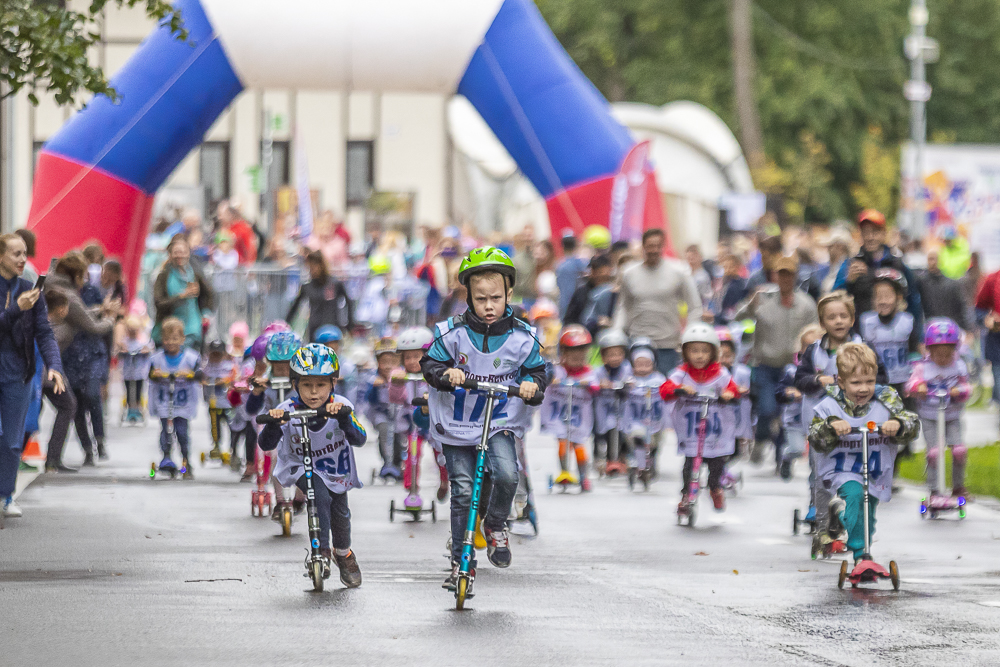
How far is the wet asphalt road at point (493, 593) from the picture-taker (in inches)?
300

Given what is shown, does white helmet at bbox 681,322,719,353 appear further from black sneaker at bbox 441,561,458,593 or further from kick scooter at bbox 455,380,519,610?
black sneaker at bbox 441,561,458,593

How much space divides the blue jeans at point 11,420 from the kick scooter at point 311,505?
3.09 metres

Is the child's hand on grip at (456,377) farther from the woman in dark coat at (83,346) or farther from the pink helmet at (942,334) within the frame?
the woman in dark coat at (83,346)

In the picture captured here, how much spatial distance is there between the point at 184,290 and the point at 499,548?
887 cm

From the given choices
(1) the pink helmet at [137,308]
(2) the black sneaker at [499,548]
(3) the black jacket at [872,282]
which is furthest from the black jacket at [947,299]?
(2) the black sneaker at [499,548]

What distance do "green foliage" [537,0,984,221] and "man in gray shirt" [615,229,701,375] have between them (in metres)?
30.7

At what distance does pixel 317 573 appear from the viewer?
9.12m

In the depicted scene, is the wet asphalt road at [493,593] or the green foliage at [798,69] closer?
the wet asphalt road at [493,593]

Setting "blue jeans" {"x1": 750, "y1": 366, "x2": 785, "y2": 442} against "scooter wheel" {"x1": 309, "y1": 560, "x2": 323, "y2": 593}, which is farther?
"blue jeans" {"x1": 750, "y1": 366, "x2": 785, "y2": 442}

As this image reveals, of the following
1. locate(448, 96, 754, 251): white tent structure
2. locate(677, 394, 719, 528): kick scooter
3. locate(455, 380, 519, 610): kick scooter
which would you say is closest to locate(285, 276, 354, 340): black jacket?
locate(677, 394, 719, 528): kick scooter

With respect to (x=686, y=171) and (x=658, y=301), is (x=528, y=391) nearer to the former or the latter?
(x=658, y=301)

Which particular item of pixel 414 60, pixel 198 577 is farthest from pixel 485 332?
pixel 414 60

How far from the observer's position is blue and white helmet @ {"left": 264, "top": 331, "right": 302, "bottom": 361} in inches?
470

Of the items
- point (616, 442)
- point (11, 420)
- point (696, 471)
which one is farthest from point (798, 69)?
point (11, 420)
